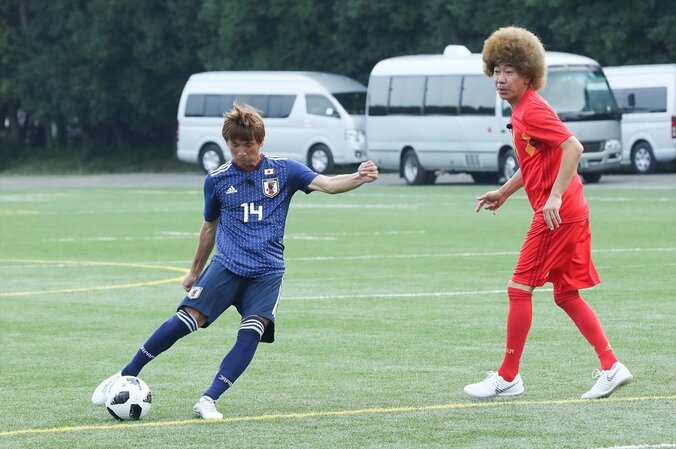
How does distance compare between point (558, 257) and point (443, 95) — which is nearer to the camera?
point (558, 257)

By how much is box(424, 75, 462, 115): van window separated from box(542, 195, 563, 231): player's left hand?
1214 inches

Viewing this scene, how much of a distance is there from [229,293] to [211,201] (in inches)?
19.0

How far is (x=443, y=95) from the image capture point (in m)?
39.5

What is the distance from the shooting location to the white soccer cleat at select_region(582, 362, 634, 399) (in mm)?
8516

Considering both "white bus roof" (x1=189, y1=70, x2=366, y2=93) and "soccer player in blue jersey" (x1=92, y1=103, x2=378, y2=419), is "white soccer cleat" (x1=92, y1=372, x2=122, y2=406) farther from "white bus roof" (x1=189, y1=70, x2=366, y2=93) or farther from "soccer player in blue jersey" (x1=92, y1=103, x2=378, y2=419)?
"white bus roof" (x1=189, y1=70, x2=366, y2=93)

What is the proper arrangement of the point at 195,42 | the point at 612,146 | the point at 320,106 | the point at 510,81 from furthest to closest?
1. the point at 195,42
2. the point at 320,106
3. the point at 612,146
4. the point at 510,81

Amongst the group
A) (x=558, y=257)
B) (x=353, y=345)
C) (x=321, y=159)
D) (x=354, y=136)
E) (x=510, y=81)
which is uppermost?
(x=510, y=81)

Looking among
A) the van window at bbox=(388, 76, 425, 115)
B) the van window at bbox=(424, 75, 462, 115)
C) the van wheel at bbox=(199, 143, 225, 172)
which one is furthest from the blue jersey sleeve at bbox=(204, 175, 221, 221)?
the van wheel at bbox=(199, 143, 225, 172)

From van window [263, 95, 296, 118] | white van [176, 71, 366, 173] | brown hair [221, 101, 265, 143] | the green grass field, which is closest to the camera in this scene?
the green grass field

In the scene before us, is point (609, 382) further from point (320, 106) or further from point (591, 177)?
point (320, 106)

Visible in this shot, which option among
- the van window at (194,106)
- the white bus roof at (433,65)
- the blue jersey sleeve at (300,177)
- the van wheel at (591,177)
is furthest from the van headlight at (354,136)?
the blue jersey sleeve at (300,177)

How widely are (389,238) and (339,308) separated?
8.47 meters

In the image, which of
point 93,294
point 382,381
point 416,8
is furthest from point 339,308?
point 416,8

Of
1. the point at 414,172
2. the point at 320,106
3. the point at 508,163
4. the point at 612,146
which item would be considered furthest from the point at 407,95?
the point at 612,146
